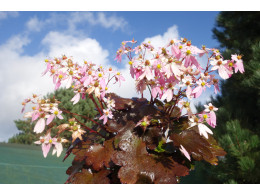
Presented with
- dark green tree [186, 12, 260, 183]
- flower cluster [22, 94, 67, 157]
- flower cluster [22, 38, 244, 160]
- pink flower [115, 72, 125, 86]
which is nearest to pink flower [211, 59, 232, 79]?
flower cluster [22, 38, 244, 160]

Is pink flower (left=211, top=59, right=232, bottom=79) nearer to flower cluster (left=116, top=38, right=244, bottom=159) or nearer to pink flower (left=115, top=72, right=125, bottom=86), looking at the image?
flower cluster (left=116, top=38, right=244, bottom=159)

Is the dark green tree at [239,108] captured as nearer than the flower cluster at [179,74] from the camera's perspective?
No

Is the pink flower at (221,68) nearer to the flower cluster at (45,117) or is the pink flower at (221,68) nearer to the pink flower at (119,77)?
the pink flower at (119,77)

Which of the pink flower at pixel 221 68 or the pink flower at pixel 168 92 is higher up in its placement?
the pink flower at pixel 221 68

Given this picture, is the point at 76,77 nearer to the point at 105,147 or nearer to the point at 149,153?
the point at 105,147

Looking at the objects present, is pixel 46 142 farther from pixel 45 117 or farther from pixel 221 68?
pixel 221 68

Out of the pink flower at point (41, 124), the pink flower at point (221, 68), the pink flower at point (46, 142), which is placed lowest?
the pink flower at point (46, 142)

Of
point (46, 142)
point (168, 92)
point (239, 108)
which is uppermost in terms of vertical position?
point (239, 108)

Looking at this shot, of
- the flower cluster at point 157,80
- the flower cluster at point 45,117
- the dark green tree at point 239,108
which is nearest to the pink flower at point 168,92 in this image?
the flower cluster at point 157,80

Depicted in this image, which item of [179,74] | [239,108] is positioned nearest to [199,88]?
[179,74]
